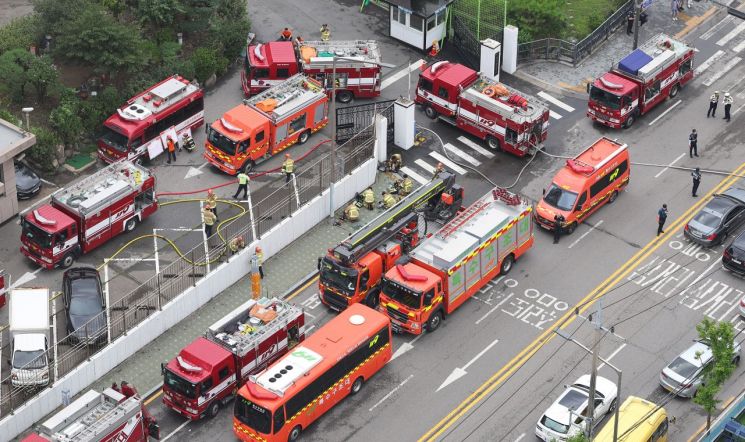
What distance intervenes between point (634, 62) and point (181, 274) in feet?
94.3

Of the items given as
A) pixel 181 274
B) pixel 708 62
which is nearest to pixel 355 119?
pixel 181 274

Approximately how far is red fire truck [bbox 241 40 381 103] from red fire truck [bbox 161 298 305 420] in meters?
20.2

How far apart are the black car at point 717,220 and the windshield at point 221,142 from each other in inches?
906

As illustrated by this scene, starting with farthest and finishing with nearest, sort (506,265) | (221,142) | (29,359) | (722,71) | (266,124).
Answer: (722,71) < (266,124) < (221,142) < (506,265) < (29,359)

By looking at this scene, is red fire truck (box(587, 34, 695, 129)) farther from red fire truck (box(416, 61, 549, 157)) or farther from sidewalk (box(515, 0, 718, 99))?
red fire truck (box(416, 61, 549, 157))

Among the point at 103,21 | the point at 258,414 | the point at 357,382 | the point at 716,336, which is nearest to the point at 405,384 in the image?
the point at 357,382

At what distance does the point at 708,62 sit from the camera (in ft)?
266

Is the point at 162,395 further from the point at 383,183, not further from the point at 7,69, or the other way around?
the point at 7,69

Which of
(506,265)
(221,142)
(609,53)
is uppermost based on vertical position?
(221,142)

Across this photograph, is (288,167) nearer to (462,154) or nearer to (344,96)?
(344,96)

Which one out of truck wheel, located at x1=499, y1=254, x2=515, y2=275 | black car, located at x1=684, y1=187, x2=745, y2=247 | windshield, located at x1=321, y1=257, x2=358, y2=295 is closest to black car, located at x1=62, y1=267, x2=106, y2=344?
windshield, located at x1=321, y1=257, x2=358, y2=295

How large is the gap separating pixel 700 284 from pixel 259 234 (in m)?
20.8

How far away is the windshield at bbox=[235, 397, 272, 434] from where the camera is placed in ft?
177

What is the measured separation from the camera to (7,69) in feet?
240
